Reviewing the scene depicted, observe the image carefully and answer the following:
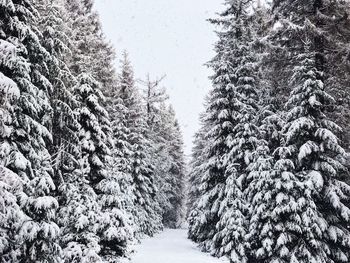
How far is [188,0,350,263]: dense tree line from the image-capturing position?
578 inches

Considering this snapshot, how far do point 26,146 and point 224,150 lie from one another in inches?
522

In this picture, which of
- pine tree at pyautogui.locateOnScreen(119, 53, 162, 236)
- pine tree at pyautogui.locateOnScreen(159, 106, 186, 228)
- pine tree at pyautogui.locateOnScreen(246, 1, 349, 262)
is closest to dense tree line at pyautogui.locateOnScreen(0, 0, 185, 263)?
pine tree at pyautogui.locateOnScreen(119, 53, 162, 236)

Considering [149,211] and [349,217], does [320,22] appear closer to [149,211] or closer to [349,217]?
[349,217]

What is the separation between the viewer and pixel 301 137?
15930 mm

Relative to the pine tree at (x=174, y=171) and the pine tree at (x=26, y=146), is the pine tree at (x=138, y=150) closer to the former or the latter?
the pine tree at (x=174, y=171)

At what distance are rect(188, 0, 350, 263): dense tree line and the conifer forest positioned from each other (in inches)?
2.3

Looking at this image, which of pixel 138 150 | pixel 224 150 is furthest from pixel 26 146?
pixel 138 150

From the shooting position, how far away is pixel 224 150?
2331cm

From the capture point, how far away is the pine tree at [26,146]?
11.8m

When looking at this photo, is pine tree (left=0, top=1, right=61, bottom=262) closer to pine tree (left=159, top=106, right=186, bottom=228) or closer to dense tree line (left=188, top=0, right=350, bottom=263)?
dense tree line (left=188, top=0, right=350, bottom=263)

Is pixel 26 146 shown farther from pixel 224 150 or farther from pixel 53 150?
pixel 224 150

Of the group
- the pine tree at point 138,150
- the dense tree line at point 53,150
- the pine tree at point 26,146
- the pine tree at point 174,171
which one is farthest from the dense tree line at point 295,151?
the pine tree at point 174,171

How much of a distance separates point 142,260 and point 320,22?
1369 centimetres

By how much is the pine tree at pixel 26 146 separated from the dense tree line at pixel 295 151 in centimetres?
873
